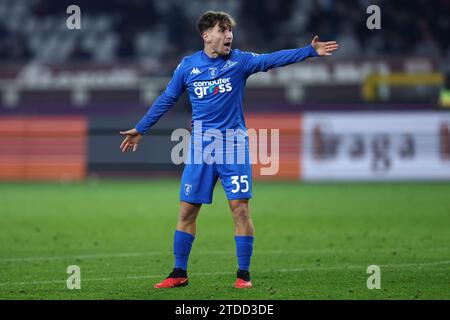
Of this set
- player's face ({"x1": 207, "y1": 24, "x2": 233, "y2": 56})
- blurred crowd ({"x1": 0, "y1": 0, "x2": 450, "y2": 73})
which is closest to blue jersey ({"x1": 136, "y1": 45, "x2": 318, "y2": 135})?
player's face ({"x1": 207, "y1": 24, "x2": 233, "y2": 56})

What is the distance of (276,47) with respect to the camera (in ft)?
81.1

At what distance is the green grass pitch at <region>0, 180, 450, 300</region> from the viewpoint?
8.21 metres

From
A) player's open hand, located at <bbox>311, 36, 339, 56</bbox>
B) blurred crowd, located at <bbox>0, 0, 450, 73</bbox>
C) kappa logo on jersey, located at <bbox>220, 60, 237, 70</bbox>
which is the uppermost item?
blurred crowd, located at <bbox>0, 0, 450, 73</bbox>

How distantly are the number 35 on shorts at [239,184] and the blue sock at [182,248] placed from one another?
Result: 585 mm

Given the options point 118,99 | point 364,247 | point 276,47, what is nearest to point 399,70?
point 276,47

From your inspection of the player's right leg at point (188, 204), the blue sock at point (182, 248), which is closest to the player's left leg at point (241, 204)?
the player's right leg at point (188, 204)

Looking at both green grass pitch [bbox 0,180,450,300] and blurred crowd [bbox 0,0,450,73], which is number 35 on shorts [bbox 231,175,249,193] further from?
blurred crowd [bbox 0,0,450,73]

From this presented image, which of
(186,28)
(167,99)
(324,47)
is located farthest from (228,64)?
(186,28)

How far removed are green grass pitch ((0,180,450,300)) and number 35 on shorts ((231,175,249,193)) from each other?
0.81 meters

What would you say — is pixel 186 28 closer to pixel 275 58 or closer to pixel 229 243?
pixel 229 243

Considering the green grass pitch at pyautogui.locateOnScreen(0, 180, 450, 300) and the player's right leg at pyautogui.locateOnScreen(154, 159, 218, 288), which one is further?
the player's right leg at pyautogui.locateOnScreen(154, 159, 218, 288)

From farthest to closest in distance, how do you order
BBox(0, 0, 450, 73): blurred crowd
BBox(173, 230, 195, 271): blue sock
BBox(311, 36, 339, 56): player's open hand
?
BBox(0, 0, 450, 73): blurred crowd, BBox(173, 230, 195, 271): blue sock, BBox(311, 36, 339, 56): player's open hand

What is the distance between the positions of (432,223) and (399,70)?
10846 mm
